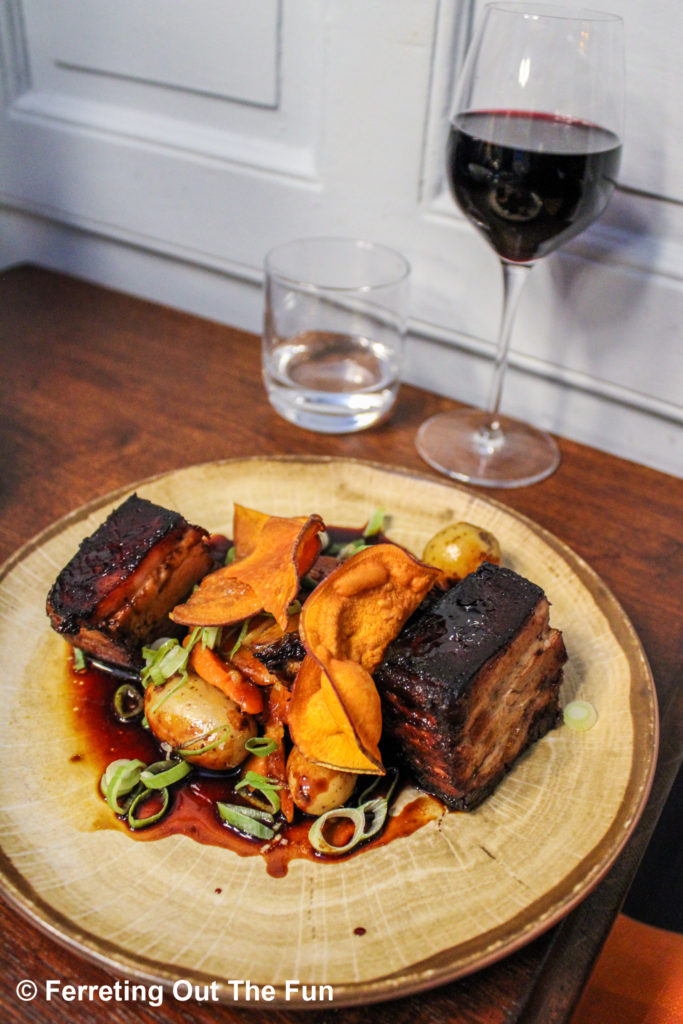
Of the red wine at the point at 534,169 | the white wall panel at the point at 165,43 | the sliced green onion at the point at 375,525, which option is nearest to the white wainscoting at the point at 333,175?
the white wall panel at the point at 165,43

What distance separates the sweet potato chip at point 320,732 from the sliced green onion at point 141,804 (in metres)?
0.14

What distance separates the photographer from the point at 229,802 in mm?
840

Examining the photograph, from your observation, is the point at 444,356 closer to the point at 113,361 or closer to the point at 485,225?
the point at 485,225

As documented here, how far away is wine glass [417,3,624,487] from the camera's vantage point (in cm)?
107

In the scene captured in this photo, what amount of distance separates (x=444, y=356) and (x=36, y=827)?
1161 millimetres

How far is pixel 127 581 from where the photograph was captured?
3.05ft

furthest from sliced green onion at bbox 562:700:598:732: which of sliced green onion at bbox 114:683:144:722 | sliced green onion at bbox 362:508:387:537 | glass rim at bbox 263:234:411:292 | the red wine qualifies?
glass rim at bbox 263:234:411:292

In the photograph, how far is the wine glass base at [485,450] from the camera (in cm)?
140

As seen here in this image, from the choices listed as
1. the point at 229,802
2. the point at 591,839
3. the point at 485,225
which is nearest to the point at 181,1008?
the point at 229,802

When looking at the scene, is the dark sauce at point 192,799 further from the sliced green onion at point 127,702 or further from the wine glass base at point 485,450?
the wine glass base at point 485,450

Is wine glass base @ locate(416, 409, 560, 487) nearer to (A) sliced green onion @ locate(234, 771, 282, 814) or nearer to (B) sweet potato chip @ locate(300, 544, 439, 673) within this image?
(B) sweet potato chip @ locate(300, 544, 439, 673)

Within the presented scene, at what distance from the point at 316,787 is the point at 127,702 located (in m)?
0.25

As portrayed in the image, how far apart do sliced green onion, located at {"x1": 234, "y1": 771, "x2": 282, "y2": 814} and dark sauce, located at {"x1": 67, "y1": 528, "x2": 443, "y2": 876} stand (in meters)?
0.01

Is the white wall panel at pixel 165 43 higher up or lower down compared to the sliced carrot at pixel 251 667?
higher up
